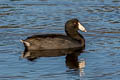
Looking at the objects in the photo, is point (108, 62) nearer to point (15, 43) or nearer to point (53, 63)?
point (53, 63)

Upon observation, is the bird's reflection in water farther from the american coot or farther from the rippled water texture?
the american coot

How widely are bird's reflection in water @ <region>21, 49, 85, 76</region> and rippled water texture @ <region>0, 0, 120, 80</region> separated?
4cm

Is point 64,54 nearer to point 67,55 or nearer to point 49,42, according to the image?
point 67,55

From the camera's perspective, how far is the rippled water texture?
481 inches

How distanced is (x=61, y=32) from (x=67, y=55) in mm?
3415

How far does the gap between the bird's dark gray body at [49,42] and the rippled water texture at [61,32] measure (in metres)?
0.38

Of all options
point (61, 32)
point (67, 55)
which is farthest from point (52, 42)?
point (61, 32)

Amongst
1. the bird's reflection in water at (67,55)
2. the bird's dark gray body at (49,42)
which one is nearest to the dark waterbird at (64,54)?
the bird's reflection in water at (67,55)

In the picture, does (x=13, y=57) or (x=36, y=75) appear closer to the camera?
(x=36, y=75)

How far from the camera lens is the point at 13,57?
14.0 meters

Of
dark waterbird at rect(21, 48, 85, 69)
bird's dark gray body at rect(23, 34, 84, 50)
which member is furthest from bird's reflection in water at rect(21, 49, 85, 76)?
bird's dark gray body at rect(23, 34, 84, 50)

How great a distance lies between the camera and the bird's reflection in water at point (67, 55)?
43.8 feet

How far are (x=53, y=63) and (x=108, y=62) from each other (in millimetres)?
1549

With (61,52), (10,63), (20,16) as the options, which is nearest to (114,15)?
(20,16)
